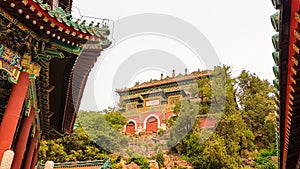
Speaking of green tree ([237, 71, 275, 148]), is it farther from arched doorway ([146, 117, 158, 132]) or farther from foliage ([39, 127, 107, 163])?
foliage ([39, 127, 107, 163])

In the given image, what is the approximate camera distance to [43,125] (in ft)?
33.0

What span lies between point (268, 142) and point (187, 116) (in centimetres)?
862

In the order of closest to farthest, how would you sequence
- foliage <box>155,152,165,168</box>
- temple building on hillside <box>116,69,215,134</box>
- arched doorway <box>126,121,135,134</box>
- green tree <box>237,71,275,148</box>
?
foliage <box>155,152,165,168</box>, green tree <box>237,71,275,148</box>, arched doorway <box>126,121,135,134</box>, temple building on hillside <box>116,69,215,134</box>

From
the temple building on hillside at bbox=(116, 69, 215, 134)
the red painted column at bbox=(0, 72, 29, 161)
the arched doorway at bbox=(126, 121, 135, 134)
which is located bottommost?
the red painted column at bbox=(0, 72, 29, 161)

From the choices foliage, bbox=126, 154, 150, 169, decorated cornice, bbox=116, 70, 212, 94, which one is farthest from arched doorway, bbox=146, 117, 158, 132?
decorated cornice, bbox=116, 70, 212, 94

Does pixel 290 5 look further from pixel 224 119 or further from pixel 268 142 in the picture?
pixel 268 142

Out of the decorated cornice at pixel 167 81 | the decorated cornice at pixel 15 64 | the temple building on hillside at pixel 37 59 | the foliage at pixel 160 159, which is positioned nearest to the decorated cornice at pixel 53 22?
the temple building on hillside at pixel 37 59

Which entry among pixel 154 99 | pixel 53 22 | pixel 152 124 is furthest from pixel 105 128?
pixel 53 22

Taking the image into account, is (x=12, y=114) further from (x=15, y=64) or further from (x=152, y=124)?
(x=152, y=124)

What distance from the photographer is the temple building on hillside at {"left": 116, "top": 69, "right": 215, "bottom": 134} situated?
40166mm

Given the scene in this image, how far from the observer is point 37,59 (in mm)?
6543

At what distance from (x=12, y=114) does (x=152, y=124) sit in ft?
112

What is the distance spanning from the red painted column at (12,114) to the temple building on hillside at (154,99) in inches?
1220

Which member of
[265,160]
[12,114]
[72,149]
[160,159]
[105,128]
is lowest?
[160,159]
